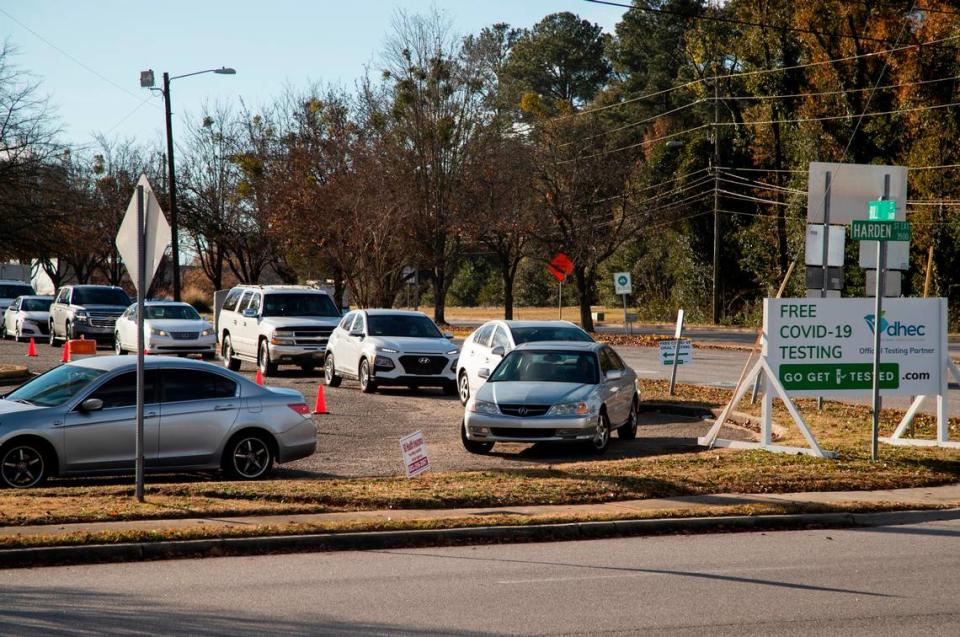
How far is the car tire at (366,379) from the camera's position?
82.2ft

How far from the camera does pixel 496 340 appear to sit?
883 inches

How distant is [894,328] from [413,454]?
24.3 feet

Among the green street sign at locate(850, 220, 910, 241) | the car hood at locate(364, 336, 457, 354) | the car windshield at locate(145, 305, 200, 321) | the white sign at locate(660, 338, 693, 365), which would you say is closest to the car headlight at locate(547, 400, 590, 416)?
the green street sign at locate(850, 220, 910, 241)

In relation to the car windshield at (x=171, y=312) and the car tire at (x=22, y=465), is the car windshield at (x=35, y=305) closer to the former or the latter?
the car windshield at (x=171, y=312)

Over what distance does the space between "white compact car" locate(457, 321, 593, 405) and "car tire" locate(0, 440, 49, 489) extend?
9.52 m

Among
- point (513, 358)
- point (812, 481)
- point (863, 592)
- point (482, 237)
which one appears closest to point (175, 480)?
point (513, 358)

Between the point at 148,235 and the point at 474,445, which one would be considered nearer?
the point at 148,235

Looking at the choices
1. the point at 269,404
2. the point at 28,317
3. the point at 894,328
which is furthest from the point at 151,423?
the point at 28,317

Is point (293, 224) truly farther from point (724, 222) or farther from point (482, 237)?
point (724, 222)

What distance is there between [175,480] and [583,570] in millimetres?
6514

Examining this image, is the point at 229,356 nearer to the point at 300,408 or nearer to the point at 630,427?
the point at 630,427

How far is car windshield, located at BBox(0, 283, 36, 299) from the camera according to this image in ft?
165

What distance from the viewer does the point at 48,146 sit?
2941 cm

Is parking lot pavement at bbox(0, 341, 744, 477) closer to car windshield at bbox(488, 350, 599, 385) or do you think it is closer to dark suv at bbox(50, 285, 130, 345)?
car windshield at bbox(488, 350, 599, 385)
